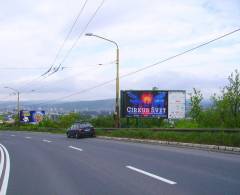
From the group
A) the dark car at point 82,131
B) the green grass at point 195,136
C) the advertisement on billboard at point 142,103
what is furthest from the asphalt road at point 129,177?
the advertisement on billboard at point 142,103

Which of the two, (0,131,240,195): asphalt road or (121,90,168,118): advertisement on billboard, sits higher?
(121,90,168,118): advertisement on billboard

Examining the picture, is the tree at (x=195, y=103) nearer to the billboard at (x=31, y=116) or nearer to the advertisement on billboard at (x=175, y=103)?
the advertisement on billboard at (x=175, y=103)

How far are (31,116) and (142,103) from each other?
63677mm

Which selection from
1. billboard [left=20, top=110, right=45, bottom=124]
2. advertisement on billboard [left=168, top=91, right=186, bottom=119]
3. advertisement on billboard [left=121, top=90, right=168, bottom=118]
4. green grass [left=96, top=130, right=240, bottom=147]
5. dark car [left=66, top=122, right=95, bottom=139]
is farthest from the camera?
billboard [left=20, top=110, right=45, bottom=124]

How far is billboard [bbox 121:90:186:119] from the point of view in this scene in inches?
1891

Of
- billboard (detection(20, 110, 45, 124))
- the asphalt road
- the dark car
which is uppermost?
billboard (detection(20, 110, 45, 124))

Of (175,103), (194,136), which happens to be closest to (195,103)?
(175,103)

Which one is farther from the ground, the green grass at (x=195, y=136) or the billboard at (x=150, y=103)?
the billboard at (x=150, y=103)

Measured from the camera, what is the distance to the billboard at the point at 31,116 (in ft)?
350

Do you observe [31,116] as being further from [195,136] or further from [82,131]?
[195,136]

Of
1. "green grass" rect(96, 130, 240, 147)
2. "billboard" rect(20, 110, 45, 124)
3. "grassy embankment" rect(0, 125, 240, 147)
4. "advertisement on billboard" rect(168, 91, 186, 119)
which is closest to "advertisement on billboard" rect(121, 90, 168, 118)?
"advertisement on billboard" rect(168, 91, 186, 119)

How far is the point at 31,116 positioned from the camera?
107562 mm

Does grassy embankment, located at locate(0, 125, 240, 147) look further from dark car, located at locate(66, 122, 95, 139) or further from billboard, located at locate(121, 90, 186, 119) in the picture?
billboard, located at locate(121, 90, 186, 119)

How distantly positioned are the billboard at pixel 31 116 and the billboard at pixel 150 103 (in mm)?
62168
